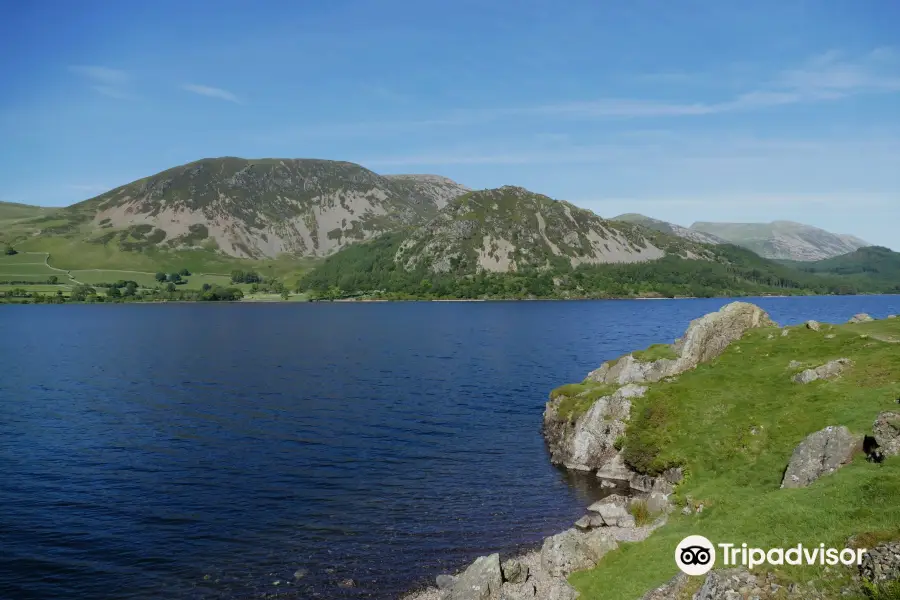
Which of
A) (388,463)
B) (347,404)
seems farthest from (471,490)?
(347,404)

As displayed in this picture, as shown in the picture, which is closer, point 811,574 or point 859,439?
point 811,574

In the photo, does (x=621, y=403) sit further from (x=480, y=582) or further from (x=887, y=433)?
(x=480, y=582)

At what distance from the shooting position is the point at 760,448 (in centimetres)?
3691

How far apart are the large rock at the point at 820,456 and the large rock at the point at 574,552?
10081mm

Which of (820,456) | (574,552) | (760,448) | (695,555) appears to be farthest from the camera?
(760,448)

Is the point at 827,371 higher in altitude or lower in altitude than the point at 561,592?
higher

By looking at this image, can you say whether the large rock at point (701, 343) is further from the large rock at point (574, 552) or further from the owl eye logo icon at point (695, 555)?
A: the owl eye logo icon at point (695, 555)

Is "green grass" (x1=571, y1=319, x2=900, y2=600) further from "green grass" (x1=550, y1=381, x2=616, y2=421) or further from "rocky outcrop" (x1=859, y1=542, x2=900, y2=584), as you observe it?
"green grass" (x1=550, y1=381, x2=616, y2=421)

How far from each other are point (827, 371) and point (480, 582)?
31.2 m

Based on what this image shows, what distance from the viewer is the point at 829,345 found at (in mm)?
50125

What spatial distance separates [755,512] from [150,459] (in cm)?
5193

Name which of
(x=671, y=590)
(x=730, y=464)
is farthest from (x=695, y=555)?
(x=730, y=464)

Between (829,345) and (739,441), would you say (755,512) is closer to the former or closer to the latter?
(739,441)

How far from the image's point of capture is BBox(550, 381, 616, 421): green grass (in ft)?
189
